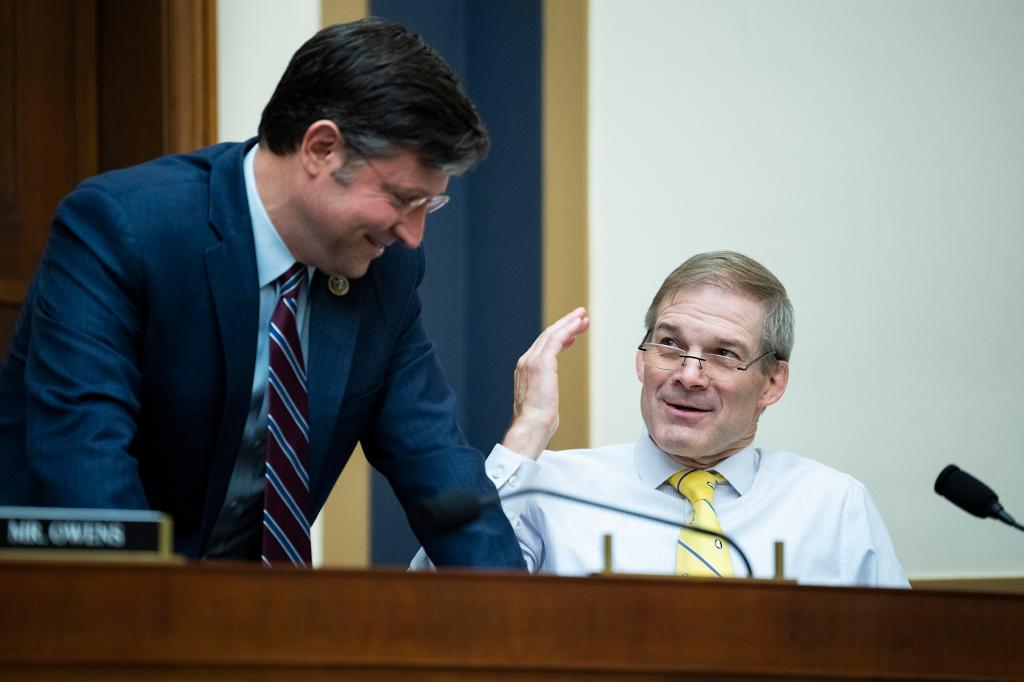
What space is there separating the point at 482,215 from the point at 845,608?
8.46ft

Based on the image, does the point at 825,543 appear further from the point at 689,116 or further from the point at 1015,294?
the point at 1015,294

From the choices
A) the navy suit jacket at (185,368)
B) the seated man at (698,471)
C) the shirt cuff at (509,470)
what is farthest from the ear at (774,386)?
the navy suit jacket at (185,368)

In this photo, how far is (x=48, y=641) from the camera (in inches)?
44.6

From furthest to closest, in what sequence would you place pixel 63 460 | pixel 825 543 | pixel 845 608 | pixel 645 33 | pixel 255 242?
pixel 645 33 < pixel 825 543 < pixel 255 242 < pixel 63 460 < pixel 845 608

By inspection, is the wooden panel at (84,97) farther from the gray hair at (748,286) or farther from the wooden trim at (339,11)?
the gray hair at (748,286)

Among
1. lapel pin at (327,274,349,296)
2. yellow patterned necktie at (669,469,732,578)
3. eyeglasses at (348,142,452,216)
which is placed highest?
eyeglasses at (348,142,452,216)

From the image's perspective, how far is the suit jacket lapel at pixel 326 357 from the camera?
1.97 m

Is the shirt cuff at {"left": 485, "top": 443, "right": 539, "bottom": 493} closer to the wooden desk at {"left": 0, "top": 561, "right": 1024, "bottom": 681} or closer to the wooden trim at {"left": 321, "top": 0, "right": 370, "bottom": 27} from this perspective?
the wooden desk at {"left": 0, "top": 561, "right": 1024, "bottom": 681}

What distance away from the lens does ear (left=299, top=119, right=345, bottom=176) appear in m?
1.87

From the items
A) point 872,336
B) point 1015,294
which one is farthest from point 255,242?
point 1015,294

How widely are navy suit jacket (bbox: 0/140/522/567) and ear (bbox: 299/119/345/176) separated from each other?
118 mm

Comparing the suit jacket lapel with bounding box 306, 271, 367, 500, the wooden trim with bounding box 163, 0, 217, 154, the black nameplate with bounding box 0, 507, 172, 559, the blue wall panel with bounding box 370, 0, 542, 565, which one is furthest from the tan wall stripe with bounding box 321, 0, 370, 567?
the black nameplate with bounding box 0, 507, 172, 559

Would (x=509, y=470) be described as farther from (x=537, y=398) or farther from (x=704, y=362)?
(x=704, y=362)

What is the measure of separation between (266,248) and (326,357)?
191mm
